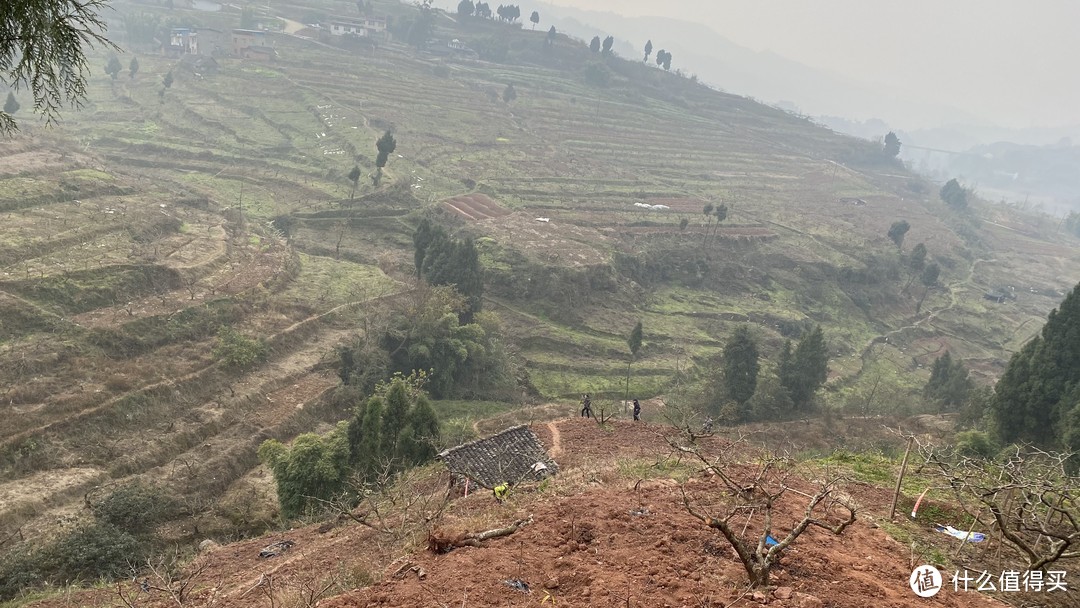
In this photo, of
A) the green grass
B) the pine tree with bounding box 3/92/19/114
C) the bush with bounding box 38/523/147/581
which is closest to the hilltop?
the bush with bounding box 38/523/147/581

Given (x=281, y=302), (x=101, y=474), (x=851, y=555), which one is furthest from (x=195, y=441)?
(x=851, y=555)

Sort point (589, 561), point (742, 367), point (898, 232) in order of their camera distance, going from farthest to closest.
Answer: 1. point (898, 232)
2. point (742, 367)
3. point (589, 561)

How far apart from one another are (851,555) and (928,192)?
143500 millimetres

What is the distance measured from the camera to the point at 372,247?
172 feet

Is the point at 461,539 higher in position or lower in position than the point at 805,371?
higher

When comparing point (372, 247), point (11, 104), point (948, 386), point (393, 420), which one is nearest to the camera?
point (393, 420)

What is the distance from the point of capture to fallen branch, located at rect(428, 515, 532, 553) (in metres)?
10.0

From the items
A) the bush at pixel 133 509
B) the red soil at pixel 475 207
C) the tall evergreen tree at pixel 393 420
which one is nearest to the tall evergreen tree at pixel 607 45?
the red soil at pixel 475 207

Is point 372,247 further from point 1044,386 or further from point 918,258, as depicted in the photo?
point 918,258

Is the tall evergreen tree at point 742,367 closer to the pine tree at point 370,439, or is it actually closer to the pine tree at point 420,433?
the pine tree at point 420,433

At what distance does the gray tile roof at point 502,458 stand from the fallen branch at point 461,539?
23.4 feet

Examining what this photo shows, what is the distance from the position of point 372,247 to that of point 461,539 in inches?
1779

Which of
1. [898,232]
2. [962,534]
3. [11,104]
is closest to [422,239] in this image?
[962,534]

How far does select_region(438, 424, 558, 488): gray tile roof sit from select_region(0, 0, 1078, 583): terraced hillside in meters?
9.75
